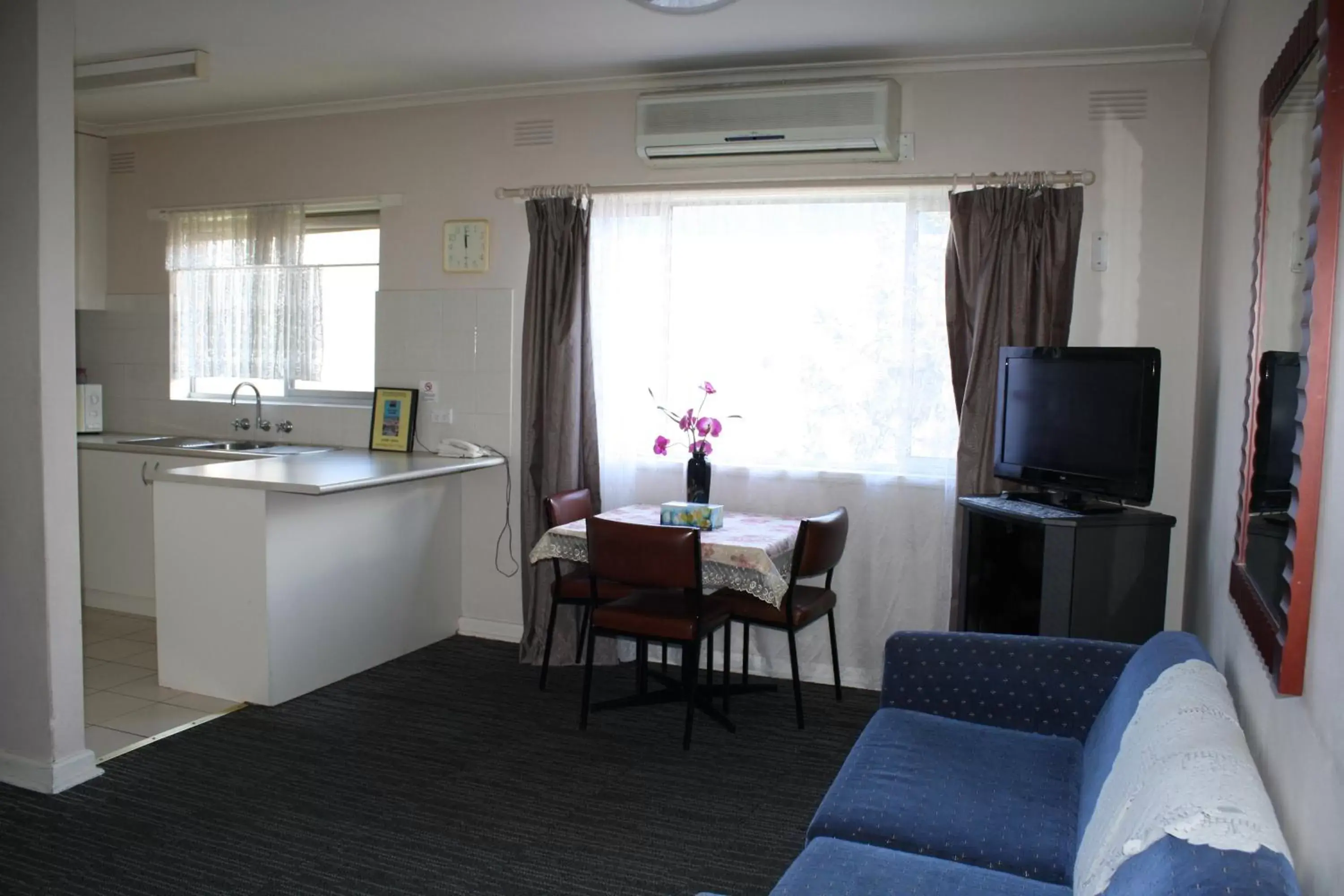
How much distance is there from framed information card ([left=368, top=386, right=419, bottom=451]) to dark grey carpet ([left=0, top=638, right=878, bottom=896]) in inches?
52.5

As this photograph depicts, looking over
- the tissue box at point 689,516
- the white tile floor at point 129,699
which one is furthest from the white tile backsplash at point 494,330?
the white tile floor at point 129,699

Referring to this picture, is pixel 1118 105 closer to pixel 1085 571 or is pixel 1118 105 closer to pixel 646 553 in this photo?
pixel 1085 571

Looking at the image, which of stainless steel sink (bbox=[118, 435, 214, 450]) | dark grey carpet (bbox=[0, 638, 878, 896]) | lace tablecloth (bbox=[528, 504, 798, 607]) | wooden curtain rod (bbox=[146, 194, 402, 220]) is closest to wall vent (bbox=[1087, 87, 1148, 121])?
lace tablecloth (bbox=[528, 504, 798, 607])

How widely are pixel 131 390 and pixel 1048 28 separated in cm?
506

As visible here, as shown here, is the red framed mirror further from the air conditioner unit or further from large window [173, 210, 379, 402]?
large window [173, 210, 379, 402]

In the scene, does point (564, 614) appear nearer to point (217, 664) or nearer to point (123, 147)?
point (217, 664)

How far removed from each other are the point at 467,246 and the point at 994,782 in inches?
139

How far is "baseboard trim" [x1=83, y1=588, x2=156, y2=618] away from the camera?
515cm

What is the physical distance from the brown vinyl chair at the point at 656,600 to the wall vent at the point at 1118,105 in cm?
222

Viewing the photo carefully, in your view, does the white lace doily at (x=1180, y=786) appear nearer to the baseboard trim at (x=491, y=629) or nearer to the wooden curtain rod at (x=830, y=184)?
the wooden curtain rod at (x=830, y=184)

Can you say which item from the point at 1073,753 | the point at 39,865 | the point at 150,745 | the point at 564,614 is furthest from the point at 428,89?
the point at 1073,753

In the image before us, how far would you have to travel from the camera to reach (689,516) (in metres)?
3.86

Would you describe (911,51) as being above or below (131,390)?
above

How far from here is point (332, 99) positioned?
5055mm
